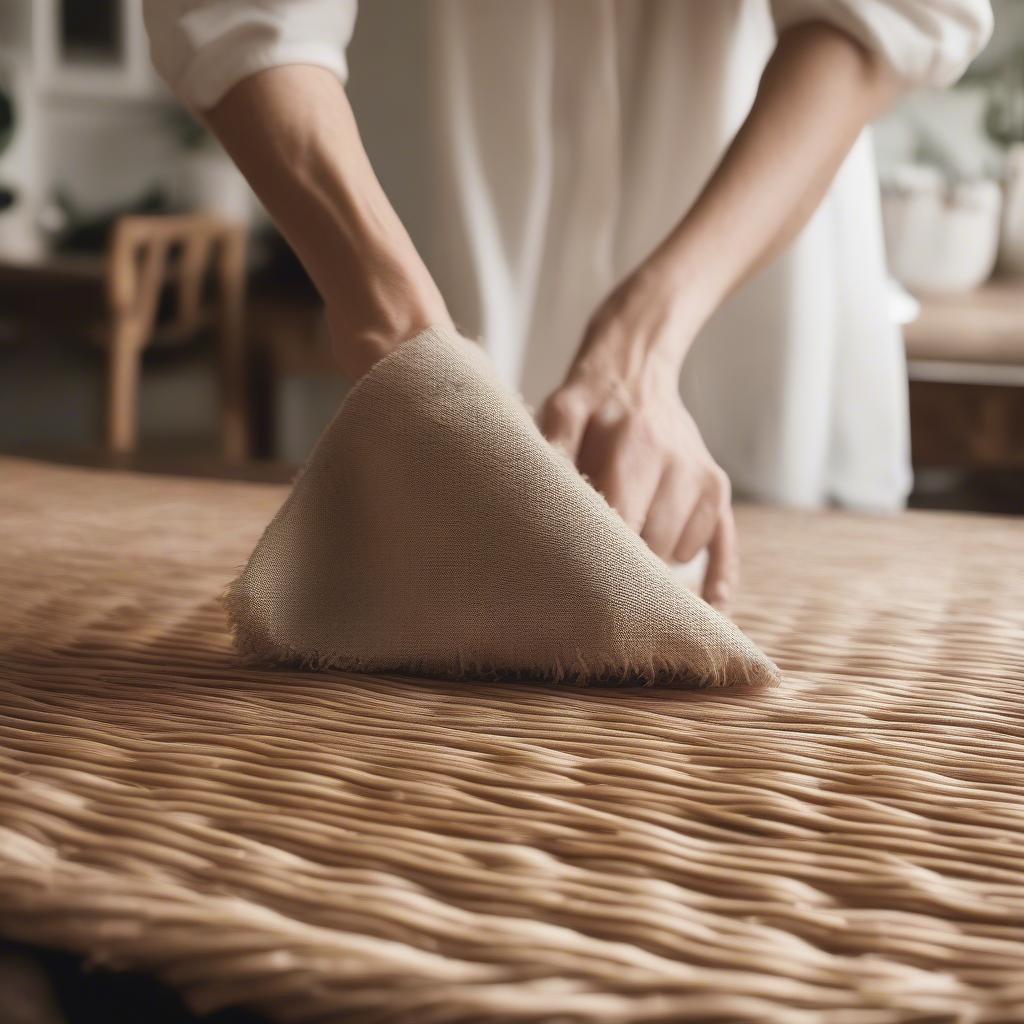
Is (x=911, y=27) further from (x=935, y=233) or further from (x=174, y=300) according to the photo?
(x=174, y=300)

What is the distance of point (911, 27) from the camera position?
725 mm

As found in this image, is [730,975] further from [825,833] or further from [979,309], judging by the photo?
[979,309]

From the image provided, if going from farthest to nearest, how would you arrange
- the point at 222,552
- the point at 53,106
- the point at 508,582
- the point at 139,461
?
1. the point at 53,106
2. the point at 139,461
3. the point at 222,552
4. the point at 508,582

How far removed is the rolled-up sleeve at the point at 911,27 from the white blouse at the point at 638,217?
20 centimetres

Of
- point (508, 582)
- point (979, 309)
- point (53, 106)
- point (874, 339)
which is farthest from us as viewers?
point (53, 106)

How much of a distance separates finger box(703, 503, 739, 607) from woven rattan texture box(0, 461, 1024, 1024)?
0.04 meters

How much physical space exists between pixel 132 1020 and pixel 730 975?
0.13m

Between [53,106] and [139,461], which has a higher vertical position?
[53,106]

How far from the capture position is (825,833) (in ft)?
1.09

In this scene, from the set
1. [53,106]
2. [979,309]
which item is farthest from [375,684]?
[53,106]

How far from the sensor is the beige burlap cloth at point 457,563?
0.42m

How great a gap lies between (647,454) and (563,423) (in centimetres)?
4

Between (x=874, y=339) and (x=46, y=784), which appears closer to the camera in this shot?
(x=46, y=784)

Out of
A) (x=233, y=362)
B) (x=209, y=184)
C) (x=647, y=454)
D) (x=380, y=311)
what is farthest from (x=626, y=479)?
(x=209, y=184)
